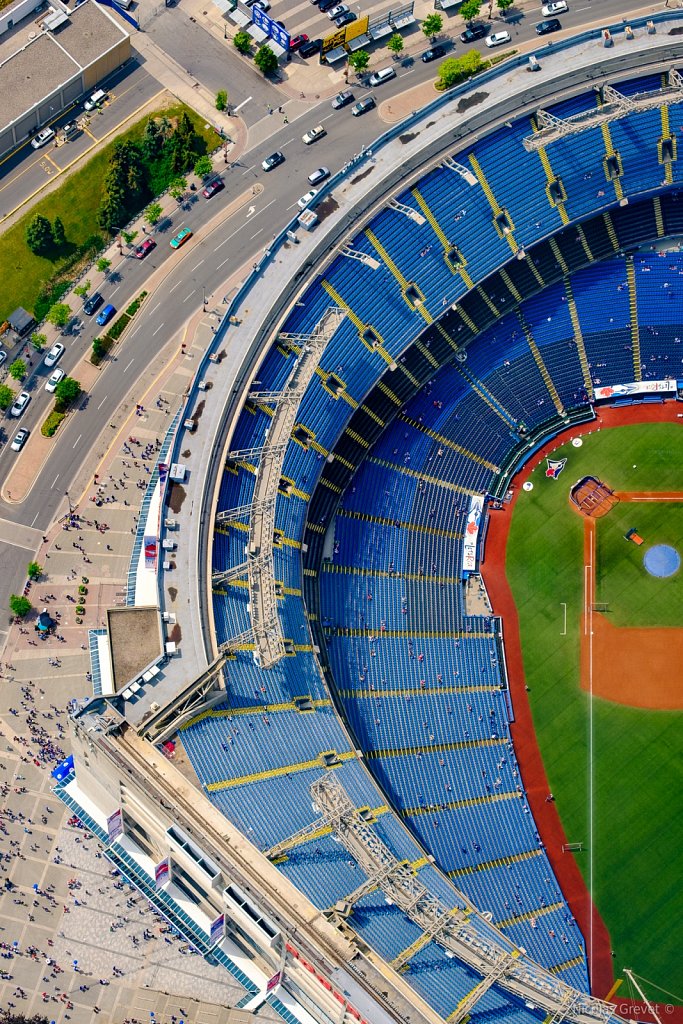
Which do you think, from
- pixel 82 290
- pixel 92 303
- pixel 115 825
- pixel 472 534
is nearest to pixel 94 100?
pixel 82 290

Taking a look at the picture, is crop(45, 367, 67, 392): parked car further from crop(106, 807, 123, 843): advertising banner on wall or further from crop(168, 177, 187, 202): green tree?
crop(106, 807, 123, 843): advertising banner on wall

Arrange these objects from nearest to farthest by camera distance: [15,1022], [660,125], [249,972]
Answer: [249,972] < [15,1022] < [660,125]

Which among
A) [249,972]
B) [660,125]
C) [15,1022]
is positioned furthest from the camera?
[660,125]

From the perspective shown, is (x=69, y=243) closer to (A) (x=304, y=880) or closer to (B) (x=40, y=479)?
(B) (x=40, y=479)

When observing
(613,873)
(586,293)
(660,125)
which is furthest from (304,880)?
(660,125)

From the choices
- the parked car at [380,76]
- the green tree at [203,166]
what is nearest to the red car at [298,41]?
the parked car at [380,76]

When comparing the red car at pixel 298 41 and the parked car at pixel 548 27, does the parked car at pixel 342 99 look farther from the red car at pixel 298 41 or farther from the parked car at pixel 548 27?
the parked car at pixel 548 27

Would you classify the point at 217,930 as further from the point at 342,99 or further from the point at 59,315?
the point at 342,99
